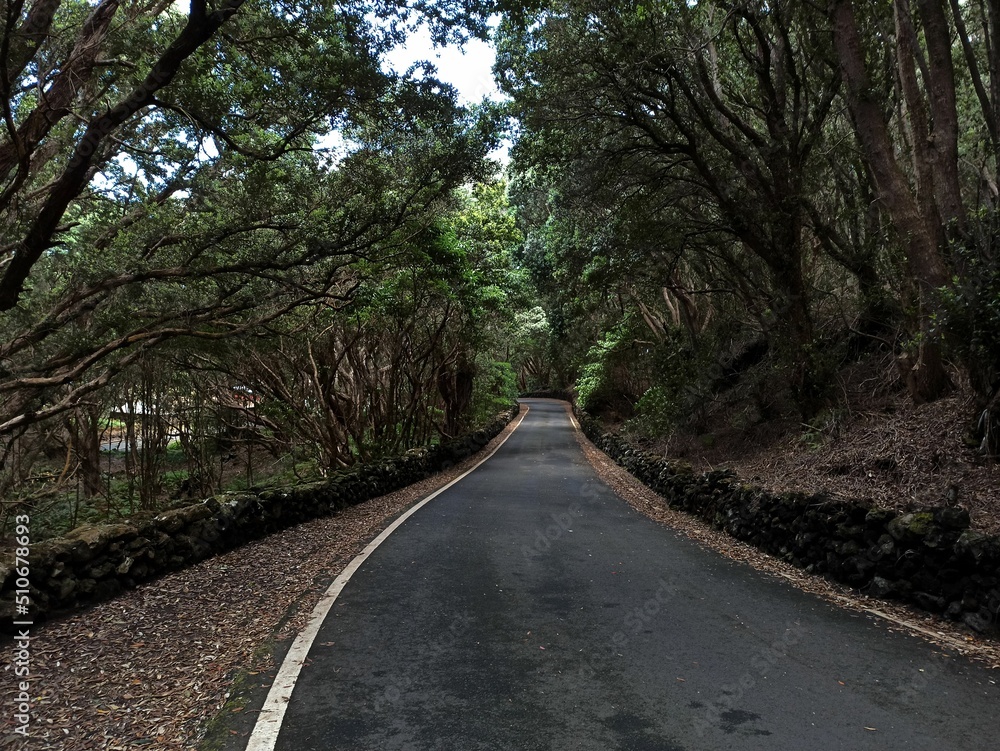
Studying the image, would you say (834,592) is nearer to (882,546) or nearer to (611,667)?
(882,546)

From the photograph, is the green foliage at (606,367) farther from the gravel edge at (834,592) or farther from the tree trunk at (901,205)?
the tree trunk at (901,205)

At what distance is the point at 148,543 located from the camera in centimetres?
731

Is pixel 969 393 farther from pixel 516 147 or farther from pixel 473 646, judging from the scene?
pixel 516 147

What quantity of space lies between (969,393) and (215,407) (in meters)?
15.9

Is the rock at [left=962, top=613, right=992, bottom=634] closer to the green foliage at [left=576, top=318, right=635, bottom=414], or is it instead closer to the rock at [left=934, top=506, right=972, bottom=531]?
the rock at [left=934, top=506, right=972, bottom=531]

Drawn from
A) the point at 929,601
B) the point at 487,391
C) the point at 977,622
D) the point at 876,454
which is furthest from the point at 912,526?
the point at 487,391

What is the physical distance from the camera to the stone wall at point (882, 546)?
6051 millimetres

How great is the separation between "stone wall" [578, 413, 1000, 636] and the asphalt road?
30.1 inches

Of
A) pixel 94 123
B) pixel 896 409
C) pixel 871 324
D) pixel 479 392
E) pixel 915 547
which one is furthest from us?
pixel 479 392

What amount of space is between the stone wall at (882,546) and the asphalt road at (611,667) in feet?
2.51

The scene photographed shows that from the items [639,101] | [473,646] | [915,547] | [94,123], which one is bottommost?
[473,646]

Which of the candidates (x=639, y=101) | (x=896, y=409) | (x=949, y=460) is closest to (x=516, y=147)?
(x=639, y=101)

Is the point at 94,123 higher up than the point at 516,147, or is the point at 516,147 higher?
the point at 516,147

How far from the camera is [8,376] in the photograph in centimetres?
719
